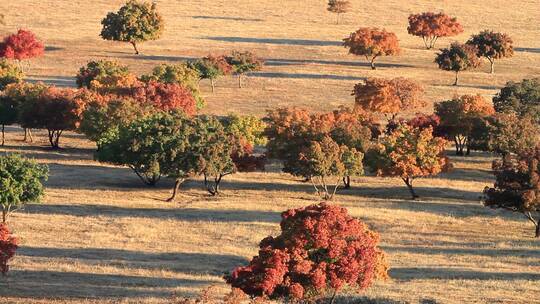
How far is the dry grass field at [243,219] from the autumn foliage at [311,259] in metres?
3.45

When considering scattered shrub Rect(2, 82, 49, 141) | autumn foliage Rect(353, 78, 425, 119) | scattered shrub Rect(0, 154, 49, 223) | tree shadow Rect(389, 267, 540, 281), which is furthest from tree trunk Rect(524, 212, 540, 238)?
scattered shrub Rect(2, 82, 49, 141)

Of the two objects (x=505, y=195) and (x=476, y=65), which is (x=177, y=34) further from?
(x=505, y=195)

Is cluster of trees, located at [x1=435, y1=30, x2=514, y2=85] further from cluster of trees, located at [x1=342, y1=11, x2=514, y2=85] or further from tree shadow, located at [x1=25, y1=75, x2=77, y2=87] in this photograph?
tree shadow, located at [x1=25, y1=75, x2=77, y2=87]

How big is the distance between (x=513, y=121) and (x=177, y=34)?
8762 cm

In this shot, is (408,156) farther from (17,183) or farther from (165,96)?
(17,183)

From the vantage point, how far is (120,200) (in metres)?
80.8

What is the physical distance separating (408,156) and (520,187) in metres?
13.5

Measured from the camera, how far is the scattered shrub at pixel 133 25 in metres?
150

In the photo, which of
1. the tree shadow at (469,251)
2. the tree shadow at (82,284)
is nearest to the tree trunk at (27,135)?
the tree shadow at (469,251)

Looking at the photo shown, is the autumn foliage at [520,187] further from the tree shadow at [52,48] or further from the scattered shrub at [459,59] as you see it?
the tree shadow at [52,48]

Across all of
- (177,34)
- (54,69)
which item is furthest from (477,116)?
(177,34)

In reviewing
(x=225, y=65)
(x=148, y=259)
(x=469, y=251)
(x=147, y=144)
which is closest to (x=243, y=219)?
(x=147, y=144)

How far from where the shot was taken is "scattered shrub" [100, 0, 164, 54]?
150m

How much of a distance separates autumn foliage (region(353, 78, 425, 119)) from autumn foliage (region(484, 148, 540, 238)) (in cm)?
3614
